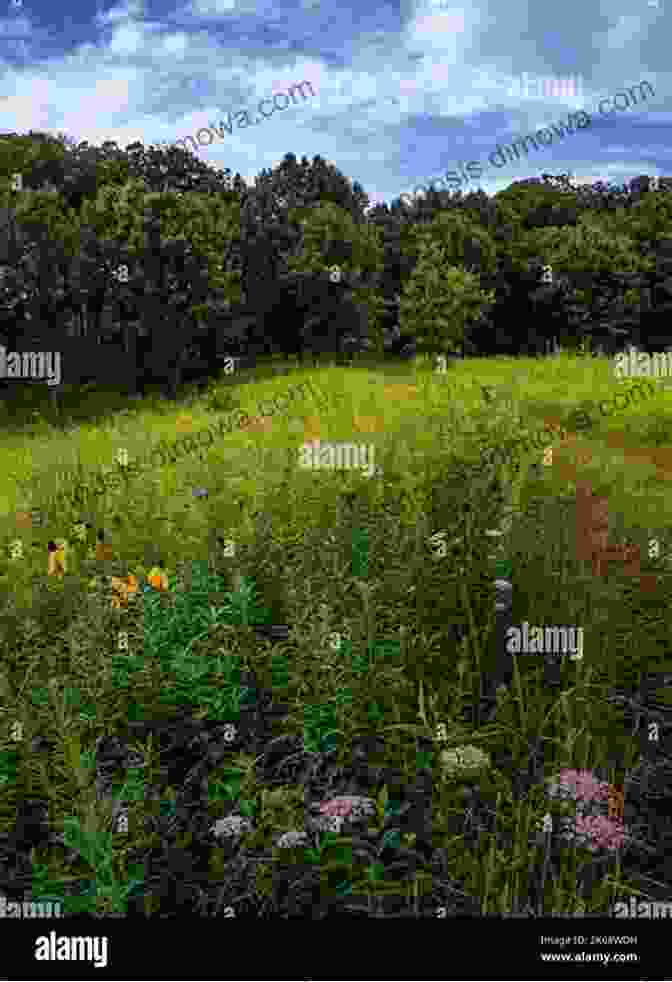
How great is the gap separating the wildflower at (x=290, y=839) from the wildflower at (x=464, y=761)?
22.8 inches

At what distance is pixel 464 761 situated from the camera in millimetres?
3906

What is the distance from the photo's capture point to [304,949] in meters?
3.45

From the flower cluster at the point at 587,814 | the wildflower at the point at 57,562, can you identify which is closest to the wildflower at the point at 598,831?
the flower cluster at the point at 587,814

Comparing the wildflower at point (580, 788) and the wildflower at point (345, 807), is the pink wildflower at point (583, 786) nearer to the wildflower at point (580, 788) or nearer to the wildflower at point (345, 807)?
the wildflower at point (580, 788)

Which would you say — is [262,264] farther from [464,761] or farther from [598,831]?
[598,831]

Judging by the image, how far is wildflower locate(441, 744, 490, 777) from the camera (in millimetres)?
3889

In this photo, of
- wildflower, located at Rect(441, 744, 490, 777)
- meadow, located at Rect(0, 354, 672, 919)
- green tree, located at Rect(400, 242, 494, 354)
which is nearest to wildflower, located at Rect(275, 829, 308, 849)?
meadow, located at Rect(0, 354, 672, 919)

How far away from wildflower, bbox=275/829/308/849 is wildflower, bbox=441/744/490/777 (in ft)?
1.90

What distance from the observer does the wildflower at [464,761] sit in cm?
389

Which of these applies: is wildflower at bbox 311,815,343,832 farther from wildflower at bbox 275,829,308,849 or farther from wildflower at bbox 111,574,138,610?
wildflower at bbox 111,574,138,610

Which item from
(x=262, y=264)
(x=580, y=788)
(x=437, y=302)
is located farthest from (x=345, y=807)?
(x=437, y=302)

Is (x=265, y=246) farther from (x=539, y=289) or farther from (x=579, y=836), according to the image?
(x=579, y=836)

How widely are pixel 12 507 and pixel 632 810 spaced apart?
741cm

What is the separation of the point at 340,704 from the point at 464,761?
0.63 metres
